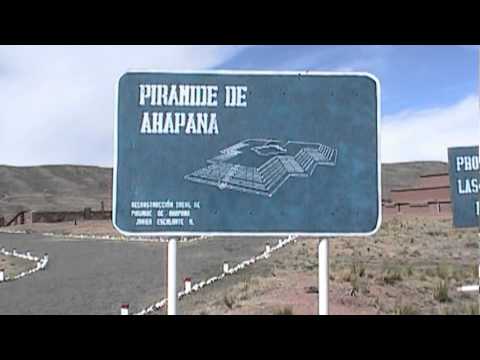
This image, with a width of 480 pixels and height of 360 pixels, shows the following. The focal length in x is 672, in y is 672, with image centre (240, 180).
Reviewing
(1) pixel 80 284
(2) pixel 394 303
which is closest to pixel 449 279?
(2) pixel 394 303

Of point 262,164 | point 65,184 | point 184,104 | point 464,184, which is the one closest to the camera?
point 184,104

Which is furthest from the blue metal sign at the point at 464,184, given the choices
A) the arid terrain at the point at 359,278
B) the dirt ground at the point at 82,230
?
the dirt ground at the point at 82,230

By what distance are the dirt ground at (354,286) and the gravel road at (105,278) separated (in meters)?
1.33

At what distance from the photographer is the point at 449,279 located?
16203mm

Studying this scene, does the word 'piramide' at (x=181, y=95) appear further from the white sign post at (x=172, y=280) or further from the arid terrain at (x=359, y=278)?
the arid terrain at (x=359, y=278)

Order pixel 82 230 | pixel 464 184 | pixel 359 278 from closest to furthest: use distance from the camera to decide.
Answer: pixel 464 184
pixel 359 278
pixel 82 230

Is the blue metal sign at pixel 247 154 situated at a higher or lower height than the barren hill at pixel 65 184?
lower

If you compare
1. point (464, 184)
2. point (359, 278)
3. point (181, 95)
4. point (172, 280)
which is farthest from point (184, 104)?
point (359, 278)

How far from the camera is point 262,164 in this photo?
19.2ft

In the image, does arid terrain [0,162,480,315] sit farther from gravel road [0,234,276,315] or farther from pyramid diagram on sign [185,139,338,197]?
pyramid diagram on sign [185,139,338,197]

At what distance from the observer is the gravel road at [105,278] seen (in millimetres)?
14742

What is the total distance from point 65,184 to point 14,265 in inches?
5097

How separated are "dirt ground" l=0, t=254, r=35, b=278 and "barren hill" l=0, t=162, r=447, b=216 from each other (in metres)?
84.2

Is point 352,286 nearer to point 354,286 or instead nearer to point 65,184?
point 354,286
